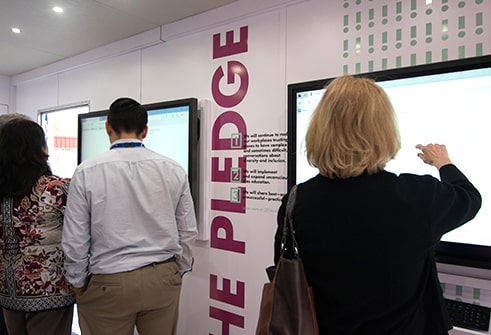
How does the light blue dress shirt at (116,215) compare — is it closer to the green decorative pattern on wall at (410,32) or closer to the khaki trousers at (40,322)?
the khaki trousers at (40,322)

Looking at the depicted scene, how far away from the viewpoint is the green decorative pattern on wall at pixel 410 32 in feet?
5.47

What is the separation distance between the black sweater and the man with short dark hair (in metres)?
0.94

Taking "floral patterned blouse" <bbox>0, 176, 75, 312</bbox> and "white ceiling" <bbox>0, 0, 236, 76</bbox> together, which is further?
"white ceiling" <bbox>0, 0, 236, 76</bbox>

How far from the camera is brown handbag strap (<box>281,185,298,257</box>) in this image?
1.07m

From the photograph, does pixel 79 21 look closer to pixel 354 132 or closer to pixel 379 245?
pixel 354 132

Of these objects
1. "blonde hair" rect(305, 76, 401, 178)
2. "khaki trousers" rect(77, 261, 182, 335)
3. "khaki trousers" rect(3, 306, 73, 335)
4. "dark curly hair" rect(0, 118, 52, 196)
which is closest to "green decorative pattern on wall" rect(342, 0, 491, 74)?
Result: "blonde hair" rect(305, 76, 401, 178)

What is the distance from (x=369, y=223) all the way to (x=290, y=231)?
0.22 m

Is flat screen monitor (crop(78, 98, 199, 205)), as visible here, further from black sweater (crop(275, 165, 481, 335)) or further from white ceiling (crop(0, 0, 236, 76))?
black sweater (crop(275, 165, 481, 335))

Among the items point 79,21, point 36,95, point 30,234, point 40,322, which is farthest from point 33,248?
point 36,95

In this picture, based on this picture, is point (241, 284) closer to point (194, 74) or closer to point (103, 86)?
point (194, 74)

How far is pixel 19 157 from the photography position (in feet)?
5.73

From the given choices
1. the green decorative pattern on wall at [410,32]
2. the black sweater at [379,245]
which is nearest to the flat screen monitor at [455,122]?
the green decorative pattern on wall at [410,32]

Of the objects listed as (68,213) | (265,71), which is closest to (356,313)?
(68,213)

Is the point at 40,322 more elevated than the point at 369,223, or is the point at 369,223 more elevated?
the point at 369,223
